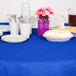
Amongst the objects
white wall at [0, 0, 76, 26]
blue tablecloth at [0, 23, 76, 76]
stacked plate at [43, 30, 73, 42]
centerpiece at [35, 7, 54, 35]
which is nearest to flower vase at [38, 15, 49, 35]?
centerpiece at [35, 7, 54, 35]

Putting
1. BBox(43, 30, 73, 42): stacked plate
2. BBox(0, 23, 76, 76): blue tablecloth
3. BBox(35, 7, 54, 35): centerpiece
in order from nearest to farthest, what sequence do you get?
BBox(0, 23, 76, 76): blue tablecloth, BBox(43, 30, 73, 42): stacked plate, BBox(35, 7, 54, 35): centerpiece

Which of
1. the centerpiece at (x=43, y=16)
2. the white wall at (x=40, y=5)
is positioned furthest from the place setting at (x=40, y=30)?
Result: the white wall at (x=40, y=5)

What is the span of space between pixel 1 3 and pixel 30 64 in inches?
79.4

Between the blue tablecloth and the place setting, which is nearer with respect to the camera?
the blue tablecloth


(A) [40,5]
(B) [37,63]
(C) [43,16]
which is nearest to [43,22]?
(C) [43,16]

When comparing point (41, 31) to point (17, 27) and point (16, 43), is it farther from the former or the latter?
point (16, 43)

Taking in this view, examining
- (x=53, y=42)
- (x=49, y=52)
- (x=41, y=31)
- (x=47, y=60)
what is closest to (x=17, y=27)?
(x=41, y=31)

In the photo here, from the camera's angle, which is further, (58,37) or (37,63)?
(58,37)

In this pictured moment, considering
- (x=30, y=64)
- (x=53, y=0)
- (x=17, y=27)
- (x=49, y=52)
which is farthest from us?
(x=53, y=0)

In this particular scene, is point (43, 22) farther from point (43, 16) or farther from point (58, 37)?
point (58, 37)

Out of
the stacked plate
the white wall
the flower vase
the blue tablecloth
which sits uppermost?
the white wall

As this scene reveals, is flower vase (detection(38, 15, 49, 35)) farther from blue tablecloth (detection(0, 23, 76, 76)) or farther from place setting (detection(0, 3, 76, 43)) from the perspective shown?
blue tablecloth (detection(0, 23, 76, 76))

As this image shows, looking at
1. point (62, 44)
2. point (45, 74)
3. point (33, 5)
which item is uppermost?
point (33, 5)

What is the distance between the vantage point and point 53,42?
1.20 metres
